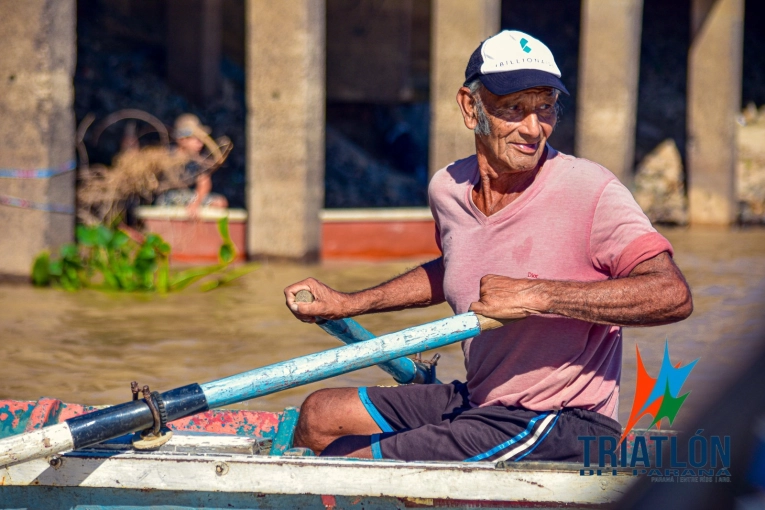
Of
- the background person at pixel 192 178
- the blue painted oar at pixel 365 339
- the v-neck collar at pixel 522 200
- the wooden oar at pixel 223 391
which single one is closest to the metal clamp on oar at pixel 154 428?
the wooden oar at pixel 223 391

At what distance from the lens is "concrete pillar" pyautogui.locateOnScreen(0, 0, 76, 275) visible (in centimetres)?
763

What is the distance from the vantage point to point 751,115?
13719 millimetres

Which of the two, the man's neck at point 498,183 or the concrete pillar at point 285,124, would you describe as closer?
the man's neck at point 498,183

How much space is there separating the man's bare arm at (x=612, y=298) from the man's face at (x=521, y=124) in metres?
0.36

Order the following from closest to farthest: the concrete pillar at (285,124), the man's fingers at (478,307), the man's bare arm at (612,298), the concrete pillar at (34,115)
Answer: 1. the man's bare arm at (612,298)
2. the man's fingers at (478,307)
3. the concrete pillar at (34,115)
4. the concrete pillar at (285,124)

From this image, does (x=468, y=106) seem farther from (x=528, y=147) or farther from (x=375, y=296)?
(x=375, y=296)

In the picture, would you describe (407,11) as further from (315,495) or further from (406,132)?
(315,495)

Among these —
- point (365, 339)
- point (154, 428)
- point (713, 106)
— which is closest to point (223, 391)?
point (154, 428)

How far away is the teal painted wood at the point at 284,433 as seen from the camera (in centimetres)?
291

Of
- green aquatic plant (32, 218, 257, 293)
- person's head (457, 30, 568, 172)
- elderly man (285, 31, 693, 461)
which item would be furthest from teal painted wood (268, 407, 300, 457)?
green aquatic plant (32, 218, 257, 293)

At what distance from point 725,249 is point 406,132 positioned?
5.29 metres

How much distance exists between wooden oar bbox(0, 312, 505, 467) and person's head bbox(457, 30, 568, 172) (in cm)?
46

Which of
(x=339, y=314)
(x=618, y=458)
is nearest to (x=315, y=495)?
(x=339, y=314)

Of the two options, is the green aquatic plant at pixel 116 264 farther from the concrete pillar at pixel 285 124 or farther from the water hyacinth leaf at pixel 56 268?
the concrete pillar at pixel 285 124
